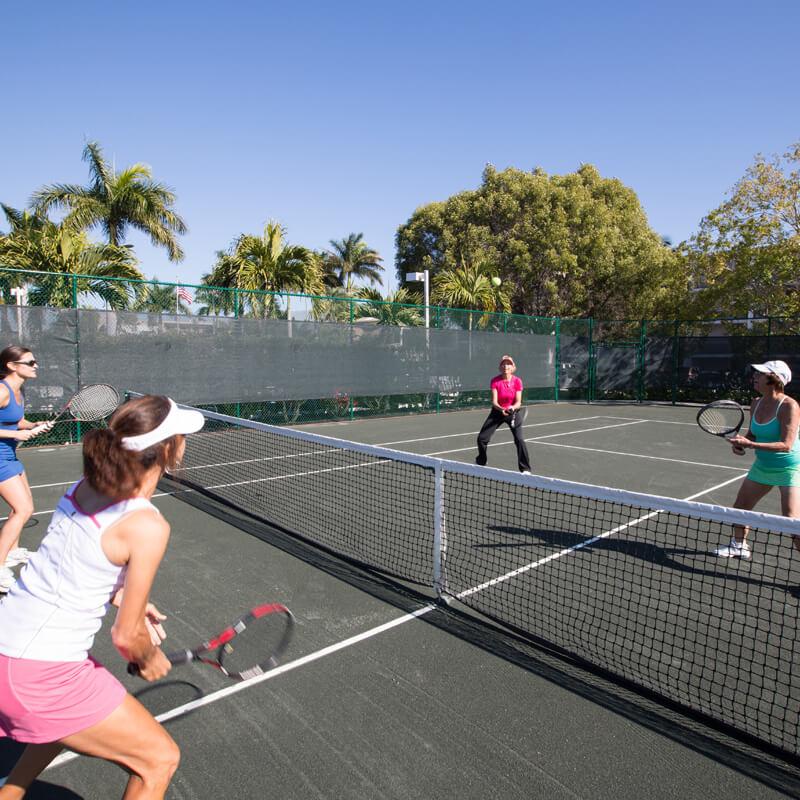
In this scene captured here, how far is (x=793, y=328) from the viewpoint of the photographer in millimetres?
21438

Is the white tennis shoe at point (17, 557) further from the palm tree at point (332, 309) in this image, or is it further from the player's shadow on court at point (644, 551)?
the palm tree at point (332, 309)

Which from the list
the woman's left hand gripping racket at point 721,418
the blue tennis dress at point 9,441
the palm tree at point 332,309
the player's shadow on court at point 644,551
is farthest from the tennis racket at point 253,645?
the palm tree at point 332,309

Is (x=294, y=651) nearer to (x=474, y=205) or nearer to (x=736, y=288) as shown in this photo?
(x=736, y=288)

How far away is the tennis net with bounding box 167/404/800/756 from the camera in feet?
11.3

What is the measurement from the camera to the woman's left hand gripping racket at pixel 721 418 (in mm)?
6039

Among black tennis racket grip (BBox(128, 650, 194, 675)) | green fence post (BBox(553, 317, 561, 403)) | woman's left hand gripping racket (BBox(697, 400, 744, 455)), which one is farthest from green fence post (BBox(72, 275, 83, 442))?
green fence post (BBox(553, 317, 561, 403))

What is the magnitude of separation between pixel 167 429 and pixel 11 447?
3843 mm

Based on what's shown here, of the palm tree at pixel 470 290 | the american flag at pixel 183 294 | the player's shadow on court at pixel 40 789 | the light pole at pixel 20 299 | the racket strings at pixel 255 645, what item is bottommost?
the player's shadow on court at pixel 40 789

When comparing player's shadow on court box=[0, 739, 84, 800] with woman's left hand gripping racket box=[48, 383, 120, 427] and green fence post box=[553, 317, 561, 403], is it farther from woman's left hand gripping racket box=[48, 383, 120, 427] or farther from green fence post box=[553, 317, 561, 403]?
green fence post box=[553, 317, 561, 403]

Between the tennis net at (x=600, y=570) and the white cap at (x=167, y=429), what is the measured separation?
2.58 m

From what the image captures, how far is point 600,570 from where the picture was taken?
5227 mm

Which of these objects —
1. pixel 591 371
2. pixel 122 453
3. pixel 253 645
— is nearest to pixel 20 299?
pixel 253 645

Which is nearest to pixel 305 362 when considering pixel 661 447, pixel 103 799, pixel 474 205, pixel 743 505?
pixel 661 447

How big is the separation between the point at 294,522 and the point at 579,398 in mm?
20106
